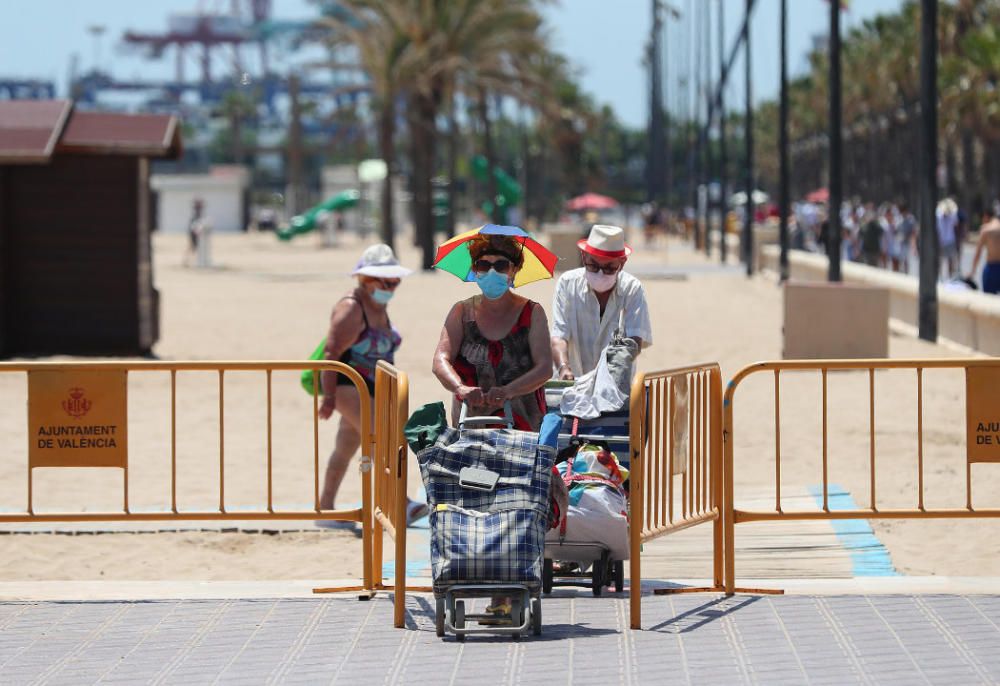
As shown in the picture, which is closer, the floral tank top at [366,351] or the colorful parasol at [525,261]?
the colorful parasol at [525,261]

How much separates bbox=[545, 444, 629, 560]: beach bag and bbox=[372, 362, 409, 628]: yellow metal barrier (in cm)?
70

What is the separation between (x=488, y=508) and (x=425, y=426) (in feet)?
1.32

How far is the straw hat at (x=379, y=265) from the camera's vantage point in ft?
32.4

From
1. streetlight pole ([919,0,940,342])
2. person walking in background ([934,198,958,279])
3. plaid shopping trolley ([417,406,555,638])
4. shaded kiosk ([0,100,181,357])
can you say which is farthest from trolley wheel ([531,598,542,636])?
person walking in background ([934,198,958,279])

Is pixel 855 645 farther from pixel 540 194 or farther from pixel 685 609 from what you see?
pixel 540 194

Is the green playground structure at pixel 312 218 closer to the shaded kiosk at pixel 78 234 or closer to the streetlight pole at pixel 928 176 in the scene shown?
the streetlight pole at pixel 928 176

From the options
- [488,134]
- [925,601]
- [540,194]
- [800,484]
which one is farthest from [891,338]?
[540,194]

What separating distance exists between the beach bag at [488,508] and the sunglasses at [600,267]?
165 cm

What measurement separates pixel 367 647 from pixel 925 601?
2309mm

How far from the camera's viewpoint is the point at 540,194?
104 m

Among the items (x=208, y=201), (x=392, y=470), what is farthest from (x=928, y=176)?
(x=208, y=201)

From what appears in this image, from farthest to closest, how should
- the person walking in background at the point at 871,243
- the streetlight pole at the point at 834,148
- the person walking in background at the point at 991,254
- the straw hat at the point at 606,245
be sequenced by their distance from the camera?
the person walking in background at the point at 871,243 → the streetlight pole at the point at 834,148 → the person walking in background at the point at 991,254 → the straw hat at the point at 606,245

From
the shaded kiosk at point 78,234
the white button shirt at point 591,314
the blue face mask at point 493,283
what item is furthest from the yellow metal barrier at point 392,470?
the shaded kiosk at point 78,234

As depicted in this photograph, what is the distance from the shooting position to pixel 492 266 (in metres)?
7.60
